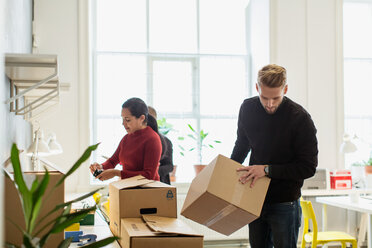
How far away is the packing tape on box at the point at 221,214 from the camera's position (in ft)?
5.69

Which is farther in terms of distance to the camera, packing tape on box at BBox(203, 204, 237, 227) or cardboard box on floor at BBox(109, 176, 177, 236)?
cardboard box on floor at BBox(109, 176, 177, 236)

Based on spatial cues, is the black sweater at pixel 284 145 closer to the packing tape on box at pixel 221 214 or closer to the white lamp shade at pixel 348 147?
the packing tape on box at pixel 221 214

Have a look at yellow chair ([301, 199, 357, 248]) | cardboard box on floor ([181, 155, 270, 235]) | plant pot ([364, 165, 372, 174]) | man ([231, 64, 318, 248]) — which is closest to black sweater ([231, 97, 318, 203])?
man ([231, 64, 318, 248])

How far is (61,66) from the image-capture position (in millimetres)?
4559

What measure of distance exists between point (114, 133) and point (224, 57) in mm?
1621

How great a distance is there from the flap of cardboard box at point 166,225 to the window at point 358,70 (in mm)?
4179

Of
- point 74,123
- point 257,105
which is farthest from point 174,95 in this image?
point 257,105

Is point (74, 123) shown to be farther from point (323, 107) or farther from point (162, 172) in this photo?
point (323, 107)

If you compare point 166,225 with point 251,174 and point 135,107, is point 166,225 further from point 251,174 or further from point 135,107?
point 135,107

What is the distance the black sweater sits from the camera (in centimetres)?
191

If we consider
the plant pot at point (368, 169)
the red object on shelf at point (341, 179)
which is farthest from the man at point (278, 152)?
the plant pot at point (368, 169)

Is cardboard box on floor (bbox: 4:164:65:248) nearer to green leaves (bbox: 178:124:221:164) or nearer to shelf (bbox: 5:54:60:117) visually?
shelf (bbox: 5:54:60:117)

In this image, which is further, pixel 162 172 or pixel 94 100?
pixel 94 100

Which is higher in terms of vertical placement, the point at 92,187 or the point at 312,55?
the point at 312,55
